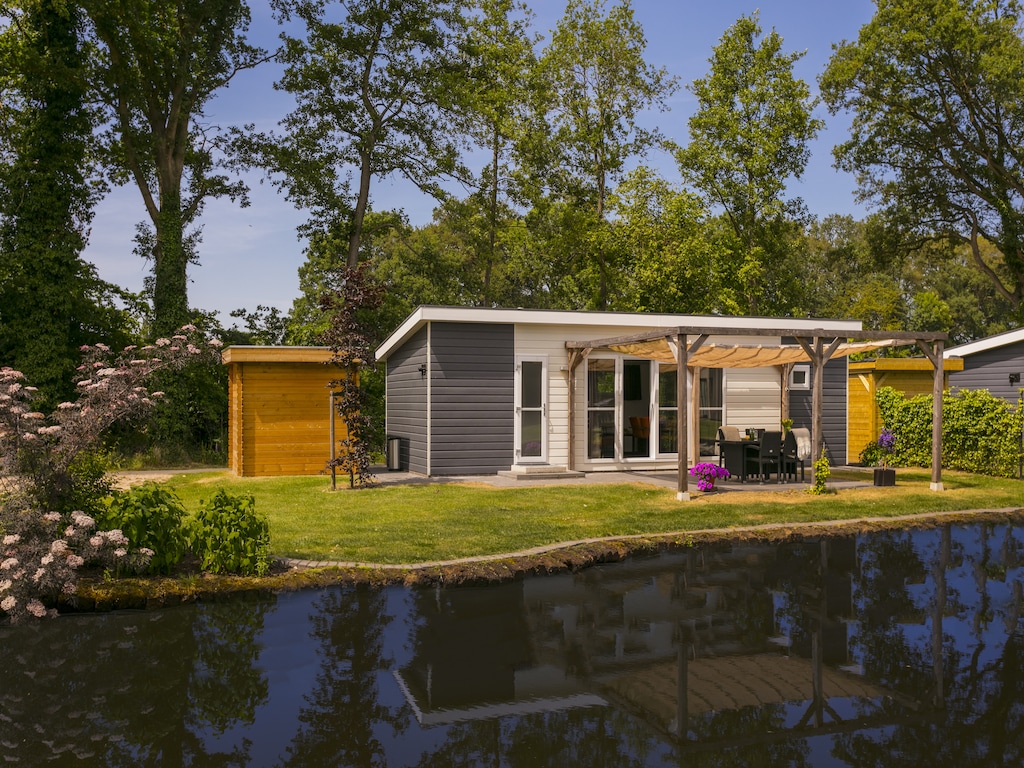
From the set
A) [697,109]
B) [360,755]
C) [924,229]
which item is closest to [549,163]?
[697,109]

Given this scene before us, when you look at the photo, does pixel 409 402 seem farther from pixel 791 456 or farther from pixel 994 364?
pixel 994 364

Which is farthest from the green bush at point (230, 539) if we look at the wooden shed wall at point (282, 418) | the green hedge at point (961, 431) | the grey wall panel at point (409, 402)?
the green hedge at point (961, 431)

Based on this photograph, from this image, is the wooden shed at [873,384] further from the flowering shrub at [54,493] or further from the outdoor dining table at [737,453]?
the flowering shrub at [54,493]

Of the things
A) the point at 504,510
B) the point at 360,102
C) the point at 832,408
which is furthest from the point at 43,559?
the point at 360,102

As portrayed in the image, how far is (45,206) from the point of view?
18438 mm

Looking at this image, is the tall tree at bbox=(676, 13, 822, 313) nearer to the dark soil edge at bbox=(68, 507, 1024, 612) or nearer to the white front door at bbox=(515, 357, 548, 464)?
the white front door at bbox=(515, 357, 548, 464)

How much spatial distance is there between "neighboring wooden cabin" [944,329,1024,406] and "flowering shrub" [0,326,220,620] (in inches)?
717

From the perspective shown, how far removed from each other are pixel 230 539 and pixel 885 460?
11260 mm

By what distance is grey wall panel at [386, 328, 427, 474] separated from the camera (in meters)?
14.2

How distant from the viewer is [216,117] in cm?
2384

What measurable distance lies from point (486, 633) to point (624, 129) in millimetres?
25219

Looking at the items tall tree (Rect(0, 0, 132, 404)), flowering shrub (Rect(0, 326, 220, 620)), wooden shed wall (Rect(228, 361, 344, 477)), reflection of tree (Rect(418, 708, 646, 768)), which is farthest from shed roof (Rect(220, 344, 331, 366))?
reflection of tree (Rect(418, 708, 646, 768))

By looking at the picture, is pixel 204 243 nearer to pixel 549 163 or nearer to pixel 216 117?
pixel 216 117

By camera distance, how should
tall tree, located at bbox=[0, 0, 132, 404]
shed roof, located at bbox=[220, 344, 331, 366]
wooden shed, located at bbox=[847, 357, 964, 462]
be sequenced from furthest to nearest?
wooden shed, located at bbox=[847, 357, 964, 462] → tall tree, located at bbox=[0, 0, 132, 404] → shed roof, located at bbox=[220, 344, 331, 366]
